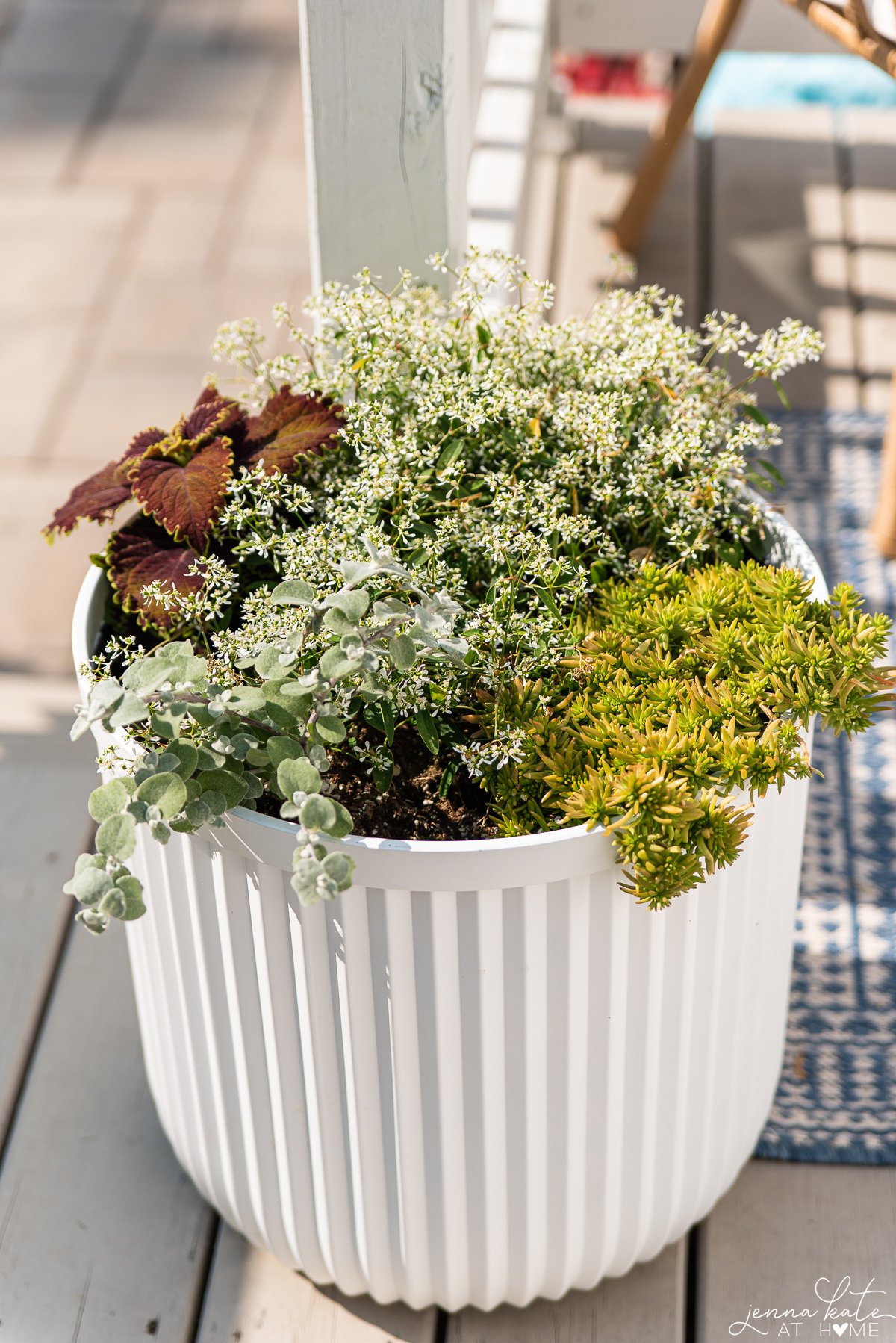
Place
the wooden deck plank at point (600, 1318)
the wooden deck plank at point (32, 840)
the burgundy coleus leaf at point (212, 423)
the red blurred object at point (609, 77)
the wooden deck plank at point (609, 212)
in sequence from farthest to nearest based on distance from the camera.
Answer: the red blurred object at point (609, 77), the wooden deck plank at point (609, 212), the wooden deck plank at point (32, 840), the wooden deck plank at point (600, 1318), the burgundy coleus leaf at point (212, 423)

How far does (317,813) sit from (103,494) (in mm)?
353

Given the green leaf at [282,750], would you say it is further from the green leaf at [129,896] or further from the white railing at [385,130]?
the white railing at [385,130]

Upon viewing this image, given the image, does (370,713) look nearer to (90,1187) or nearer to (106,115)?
(90,1187)

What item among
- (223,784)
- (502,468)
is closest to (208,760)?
(223,784)

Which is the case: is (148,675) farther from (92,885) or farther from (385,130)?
(385,130)

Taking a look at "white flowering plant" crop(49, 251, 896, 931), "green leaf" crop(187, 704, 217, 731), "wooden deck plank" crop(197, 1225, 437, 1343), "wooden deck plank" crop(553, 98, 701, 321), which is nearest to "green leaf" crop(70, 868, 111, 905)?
"white flowering plant" crop(49, 251, 896, 931)

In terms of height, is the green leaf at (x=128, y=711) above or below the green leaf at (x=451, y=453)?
below

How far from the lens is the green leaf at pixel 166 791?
0.84 metres

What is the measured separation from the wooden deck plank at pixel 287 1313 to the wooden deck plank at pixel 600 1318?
0.05m

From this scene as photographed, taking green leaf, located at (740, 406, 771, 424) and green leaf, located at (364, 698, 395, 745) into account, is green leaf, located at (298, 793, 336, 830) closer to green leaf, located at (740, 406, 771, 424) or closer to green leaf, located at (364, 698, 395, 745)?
green leaf, located at (364, 698, 395, 745)

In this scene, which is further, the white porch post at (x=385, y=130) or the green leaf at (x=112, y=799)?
the white porch post at (x=385, y=130)

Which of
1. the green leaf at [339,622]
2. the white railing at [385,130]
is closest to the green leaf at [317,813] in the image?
the green leaf at [339,622]

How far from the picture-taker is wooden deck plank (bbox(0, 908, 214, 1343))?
1193 millimetres

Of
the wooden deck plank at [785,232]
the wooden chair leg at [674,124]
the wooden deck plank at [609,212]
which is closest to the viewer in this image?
the wooden chair leg at [674,124]
